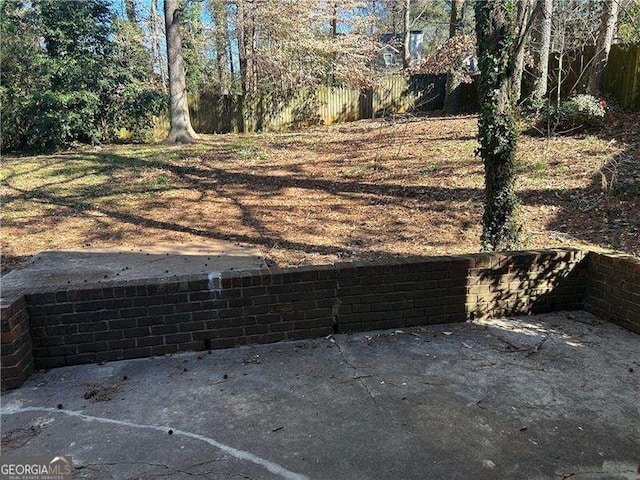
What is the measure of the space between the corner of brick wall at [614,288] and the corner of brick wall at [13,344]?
4.75 metres

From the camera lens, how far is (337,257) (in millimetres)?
6387

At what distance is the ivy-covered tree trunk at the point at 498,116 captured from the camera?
16.7ft

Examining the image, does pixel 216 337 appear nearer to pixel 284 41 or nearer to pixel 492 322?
pixel 492 322

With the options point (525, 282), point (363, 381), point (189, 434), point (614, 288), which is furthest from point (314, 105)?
point (189, 434)

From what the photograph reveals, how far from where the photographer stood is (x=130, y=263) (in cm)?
614

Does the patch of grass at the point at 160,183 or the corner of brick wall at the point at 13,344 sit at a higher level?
the patch of grass at the point at 160,183

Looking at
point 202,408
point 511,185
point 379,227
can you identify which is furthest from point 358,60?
point 202,408

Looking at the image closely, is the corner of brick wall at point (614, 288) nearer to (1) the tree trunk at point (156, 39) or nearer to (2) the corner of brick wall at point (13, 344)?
(2) the corner of brick wall at point (13, 344)

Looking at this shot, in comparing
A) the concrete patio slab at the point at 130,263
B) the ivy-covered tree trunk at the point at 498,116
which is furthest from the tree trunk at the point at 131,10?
the ivy-covered tree trunk at the point at 498,116

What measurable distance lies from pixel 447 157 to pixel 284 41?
1349 cm

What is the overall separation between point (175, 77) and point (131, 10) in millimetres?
11256

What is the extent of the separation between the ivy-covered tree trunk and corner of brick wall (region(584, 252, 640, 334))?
3.64ft

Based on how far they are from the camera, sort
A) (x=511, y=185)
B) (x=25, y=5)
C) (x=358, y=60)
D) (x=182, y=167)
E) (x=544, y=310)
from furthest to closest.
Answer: (x=358, y=60) → (x=25, y=5) → (x=182, y=167) → (x=511, y=185) → (x=544, y=310)

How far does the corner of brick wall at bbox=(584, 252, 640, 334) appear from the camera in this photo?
162 inches
